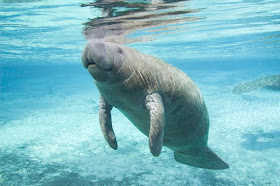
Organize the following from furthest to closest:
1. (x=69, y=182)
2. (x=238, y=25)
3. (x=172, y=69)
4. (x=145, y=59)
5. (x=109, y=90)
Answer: (x=238, y=25), (x=69, y=182), (x=172, y=69), (x=145, y=59), (x=109, y=90)

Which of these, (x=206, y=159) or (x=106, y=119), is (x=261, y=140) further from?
(x=106, y=119)

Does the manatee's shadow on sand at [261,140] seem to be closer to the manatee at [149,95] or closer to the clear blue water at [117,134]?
the clear blue water at [117,134]

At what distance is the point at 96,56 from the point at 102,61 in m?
0.11

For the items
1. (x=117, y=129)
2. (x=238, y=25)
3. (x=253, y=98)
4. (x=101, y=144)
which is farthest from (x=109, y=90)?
(x=253, y=98)

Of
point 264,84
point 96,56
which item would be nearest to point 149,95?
point 96,56

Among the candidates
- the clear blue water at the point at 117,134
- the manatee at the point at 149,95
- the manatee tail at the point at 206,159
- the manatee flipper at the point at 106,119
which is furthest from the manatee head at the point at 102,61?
the clear blue water at the point at 117,134

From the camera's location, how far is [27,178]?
6.27 meters

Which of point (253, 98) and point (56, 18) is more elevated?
point (56, 18)

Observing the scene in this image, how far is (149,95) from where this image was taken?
147 inches

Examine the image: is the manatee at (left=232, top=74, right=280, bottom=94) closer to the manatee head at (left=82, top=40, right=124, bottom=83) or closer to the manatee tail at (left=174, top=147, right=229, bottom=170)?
the manatee tail at (left=174, top=147, right=229, bottom=170)

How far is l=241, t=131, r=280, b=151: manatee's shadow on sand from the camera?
8086 millimetres

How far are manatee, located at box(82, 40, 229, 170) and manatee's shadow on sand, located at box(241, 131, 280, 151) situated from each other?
3.98 metres

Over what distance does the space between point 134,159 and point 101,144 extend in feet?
6.31

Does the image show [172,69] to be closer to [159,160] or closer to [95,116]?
[159,160]
